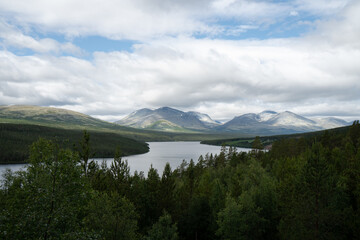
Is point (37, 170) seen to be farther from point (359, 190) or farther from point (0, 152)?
point (0, 152)

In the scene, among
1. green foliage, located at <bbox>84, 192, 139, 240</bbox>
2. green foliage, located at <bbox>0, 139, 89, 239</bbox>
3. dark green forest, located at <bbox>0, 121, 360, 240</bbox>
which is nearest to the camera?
green foliage, located at <bbox>0, 139, 89, 239</bbox>

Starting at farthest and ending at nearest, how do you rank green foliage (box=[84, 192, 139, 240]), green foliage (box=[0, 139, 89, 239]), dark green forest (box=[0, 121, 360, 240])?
green foliage (box=[84, 192, 139, 240]), dark green forest (box=[0, 121, 360, 240]), green foliage (box=[0, 139, 89, 239])

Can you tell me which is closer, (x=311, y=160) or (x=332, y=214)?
(x=332, y=214)

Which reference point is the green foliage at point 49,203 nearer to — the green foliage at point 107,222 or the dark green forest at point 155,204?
the dark green forest at point 155,204

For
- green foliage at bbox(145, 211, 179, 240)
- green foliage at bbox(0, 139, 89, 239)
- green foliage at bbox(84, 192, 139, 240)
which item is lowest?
green foliage at bbox(145, 211, 179, 240)

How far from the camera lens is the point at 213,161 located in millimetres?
135500

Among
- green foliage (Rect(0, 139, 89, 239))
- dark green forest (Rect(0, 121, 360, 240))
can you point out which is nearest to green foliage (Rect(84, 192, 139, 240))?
dark green forest (Rect(0, 121, 360, 240))

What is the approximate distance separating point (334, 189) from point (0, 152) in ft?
743

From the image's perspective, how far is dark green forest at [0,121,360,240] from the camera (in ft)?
61.5

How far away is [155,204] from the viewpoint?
46844mm

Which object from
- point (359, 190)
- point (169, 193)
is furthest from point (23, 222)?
point (359, 190)

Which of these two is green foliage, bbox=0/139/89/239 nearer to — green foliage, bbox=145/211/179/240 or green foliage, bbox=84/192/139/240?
green foliage, bbox=84/192/139/240

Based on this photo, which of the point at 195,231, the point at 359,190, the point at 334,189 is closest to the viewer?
the point at 334,189

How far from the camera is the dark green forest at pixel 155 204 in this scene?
1873 cm
